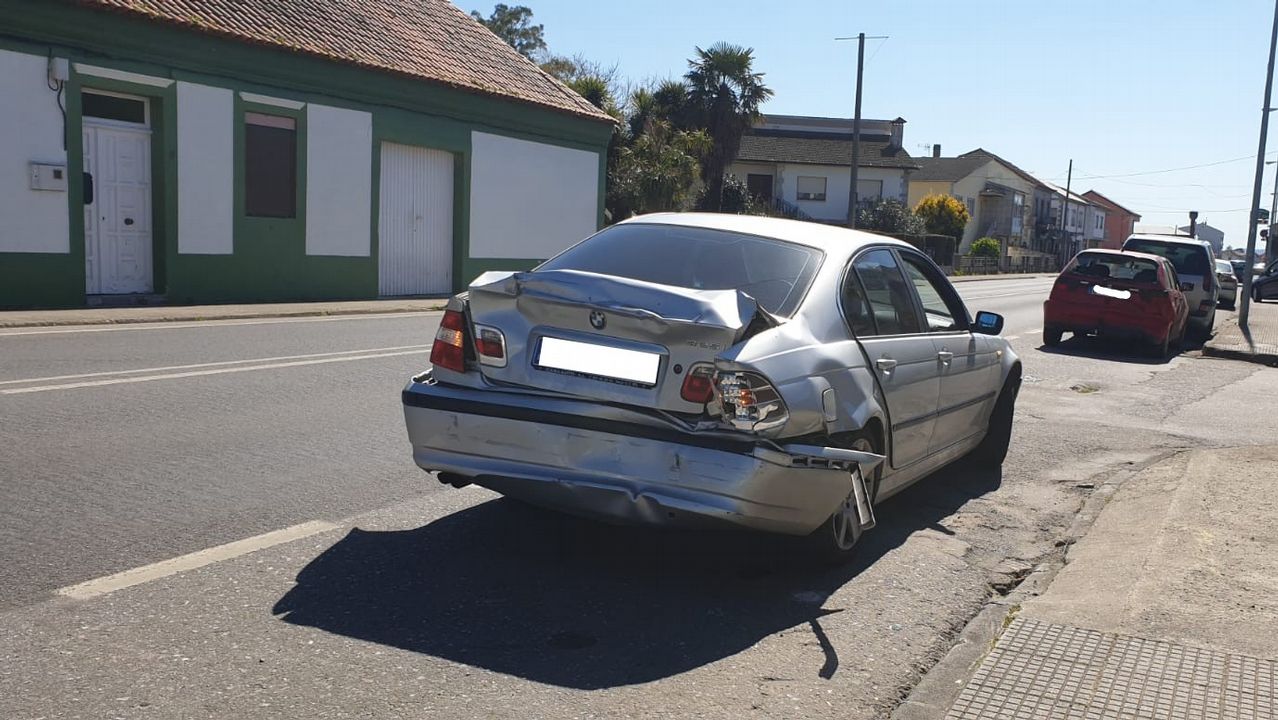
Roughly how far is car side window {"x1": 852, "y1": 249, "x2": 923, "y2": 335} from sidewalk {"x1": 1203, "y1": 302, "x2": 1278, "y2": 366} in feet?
41.9

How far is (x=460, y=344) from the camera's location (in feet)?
16.8

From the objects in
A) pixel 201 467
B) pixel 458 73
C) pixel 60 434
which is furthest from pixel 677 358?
pixel 458 73

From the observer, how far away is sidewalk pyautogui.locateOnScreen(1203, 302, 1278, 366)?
17.1 m

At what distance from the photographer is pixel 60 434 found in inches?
278

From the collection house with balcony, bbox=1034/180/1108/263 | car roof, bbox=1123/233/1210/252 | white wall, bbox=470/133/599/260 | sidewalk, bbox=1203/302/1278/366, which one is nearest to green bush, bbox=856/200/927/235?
house with balcony, bbox=1034/180/1108/263

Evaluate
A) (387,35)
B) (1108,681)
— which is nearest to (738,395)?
(1108,681)

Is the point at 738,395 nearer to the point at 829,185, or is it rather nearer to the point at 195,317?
the point at 195,317

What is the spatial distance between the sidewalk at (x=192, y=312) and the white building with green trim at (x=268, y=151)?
110 centimetres

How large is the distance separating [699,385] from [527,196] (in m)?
22.7

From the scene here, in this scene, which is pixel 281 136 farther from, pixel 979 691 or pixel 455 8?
pixel 979 691

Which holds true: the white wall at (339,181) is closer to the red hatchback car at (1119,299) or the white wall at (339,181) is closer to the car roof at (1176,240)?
the red hatchback car at (1119,299)

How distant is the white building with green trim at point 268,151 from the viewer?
16266mm

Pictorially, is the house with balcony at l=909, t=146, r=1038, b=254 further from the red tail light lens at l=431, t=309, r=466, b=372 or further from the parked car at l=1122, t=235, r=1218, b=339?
the red tail light lens at l=431, t=309, r=466, b=372

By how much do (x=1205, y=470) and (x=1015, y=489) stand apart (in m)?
1.37
